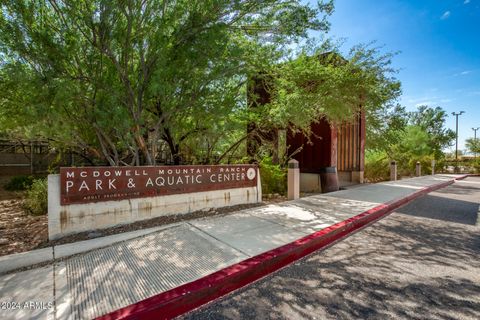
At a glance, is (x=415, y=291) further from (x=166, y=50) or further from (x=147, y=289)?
(x=166, y=50)

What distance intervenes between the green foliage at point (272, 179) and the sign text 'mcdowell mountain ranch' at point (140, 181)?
6.05 feet

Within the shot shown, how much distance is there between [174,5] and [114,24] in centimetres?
135

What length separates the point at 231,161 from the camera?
34.9 ft

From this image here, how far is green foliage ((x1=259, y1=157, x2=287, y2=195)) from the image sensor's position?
29.2 feet

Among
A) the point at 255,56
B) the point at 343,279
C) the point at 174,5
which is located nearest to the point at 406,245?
the point at 343,279

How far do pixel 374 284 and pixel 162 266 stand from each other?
107 inches

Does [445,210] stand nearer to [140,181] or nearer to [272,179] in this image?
[272,179]

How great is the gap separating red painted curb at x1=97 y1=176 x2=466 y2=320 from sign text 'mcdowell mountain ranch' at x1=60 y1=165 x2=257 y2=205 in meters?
2.93

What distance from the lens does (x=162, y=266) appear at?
3.31 meters

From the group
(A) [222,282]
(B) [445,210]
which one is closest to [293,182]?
(B) [445,210]

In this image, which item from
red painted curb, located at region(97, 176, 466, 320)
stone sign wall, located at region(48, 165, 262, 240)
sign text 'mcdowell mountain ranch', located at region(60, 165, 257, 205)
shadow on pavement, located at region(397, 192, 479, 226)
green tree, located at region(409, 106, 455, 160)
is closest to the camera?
red painted curb, located at region(97, 176, 466, 320)

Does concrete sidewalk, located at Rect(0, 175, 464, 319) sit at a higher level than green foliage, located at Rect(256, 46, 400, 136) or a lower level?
lower

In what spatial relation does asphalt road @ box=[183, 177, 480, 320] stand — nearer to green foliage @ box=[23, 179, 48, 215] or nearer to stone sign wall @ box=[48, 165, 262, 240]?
stone sign wall @ box=[48, 165, 262, 240]

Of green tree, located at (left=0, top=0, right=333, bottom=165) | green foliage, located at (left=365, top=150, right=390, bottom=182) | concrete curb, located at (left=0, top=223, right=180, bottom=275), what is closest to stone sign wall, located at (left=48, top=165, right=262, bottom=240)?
concrete curb, located at (left=0, top=223, right=180, bottom=275)
